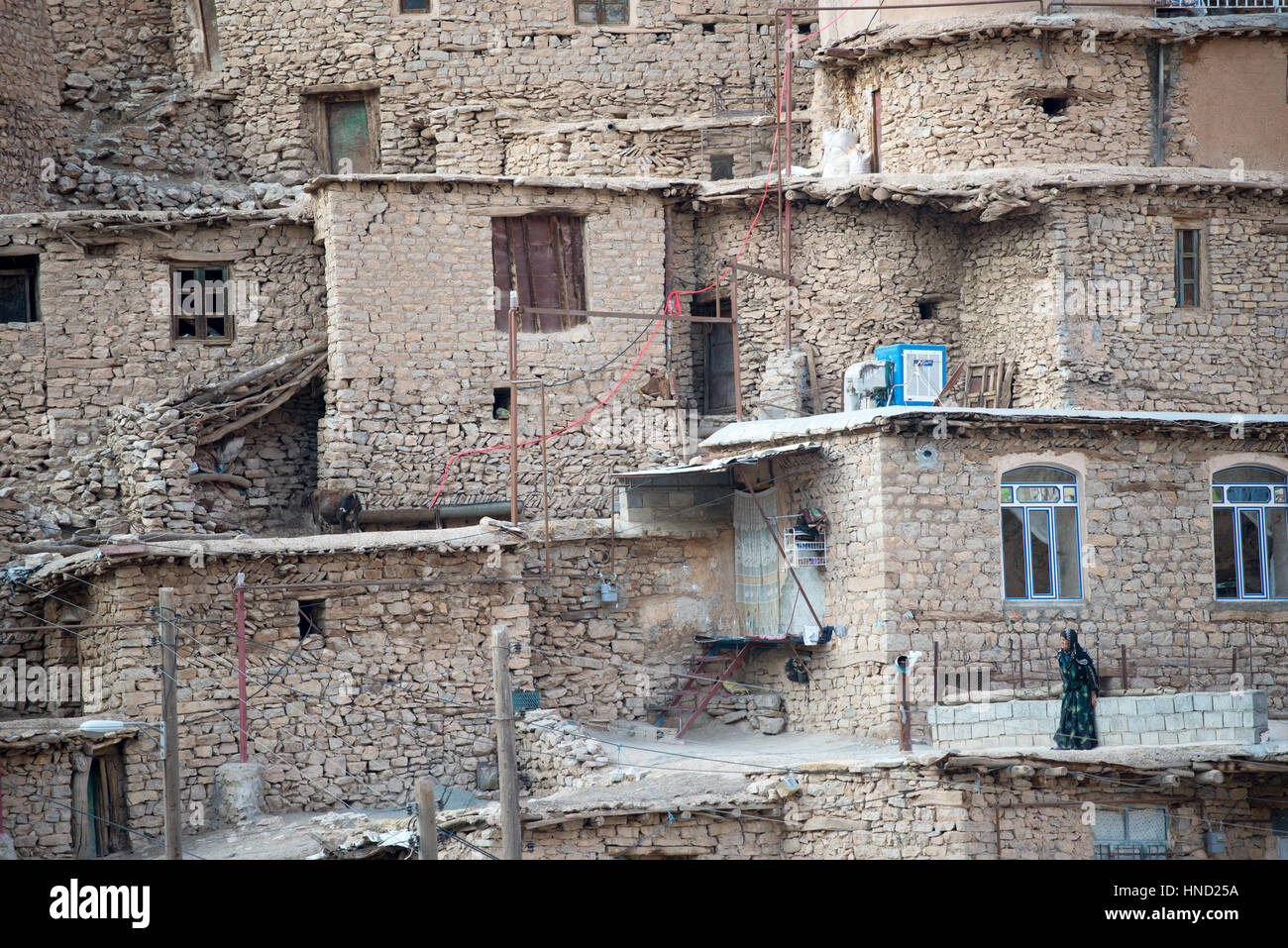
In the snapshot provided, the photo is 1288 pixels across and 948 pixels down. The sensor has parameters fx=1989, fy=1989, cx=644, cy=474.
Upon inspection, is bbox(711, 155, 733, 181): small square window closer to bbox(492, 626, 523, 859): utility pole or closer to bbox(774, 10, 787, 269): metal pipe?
bbox(774, 10, 787, 269): metal pipe

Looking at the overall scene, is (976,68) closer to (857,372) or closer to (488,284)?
(857,372)

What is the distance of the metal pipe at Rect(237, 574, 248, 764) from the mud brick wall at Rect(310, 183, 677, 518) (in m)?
3.71

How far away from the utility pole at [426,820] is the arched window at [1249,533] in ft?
31.1

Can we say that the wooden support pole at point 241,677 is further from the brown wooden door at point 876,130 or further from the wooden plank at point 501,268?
the brown wooden door at point 876,130

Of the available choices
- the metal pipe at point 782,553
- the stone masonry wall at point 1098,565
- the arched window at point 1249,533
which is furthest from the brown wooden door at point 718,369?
the arched window at point 1249,533

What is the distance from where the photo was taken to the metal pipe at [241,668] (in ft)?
67.5

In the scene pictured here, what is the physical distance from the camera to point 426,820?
16734 mm

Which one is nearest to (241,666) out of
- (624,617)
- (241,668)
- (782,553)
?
(241,668)

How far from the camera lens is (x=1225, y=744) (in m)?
18.7

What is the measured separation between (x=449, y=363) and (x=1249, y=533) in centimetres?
980

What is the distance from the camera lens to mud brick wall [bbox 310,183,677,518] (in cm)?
2466

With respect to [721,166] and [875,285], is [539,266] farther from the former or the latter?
[875,285]

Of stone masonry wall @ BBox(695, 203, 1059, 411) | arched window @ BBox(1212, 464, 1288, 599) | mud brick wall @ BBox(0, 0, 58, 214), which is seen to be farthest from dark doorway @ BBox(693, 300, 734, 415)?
mud brick wall @ BBox(0, 0, 58, 214)
